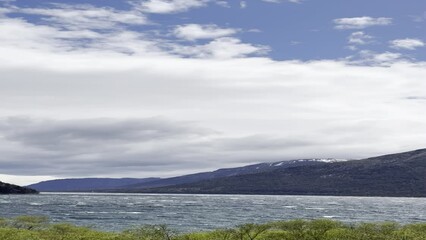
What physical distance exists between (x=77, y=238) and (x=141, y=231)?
28.0 feet

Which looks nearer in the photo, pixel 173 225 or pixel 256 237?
pixel 256 237

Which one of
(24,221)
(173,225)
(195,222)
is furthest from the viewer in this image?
(195,222)

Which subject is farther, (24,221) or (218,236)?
(24,221)

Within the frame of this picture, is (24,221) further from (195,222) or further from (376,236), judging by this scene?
(195,222)

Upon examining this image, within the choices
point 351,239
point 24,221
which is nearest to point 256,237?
point 351,239

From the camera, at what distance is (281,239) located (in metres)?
76.4

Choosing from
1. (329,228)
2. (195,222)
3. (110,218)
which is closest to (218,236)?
(329,228)

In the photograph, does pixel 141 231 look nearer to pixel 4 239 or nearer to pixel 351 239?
pixel 4 239

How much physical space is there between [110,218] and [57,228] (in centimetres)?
10712

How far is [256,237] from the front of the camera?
3177 inches

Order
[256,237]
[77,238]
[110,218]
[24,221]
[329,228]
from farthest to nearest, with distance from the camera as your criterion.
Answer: [110,218] < [24,221] < [256,237] < [329,228] < [77,238]

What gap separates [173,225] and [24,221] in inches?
2909

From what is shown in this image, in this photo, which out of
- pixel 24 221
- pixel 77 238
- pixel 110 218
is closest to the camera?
pixel 77 238

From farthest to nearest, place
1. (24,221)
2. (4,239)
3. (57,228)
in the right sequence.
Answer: (24,221) < (57,228) < (4,239)
